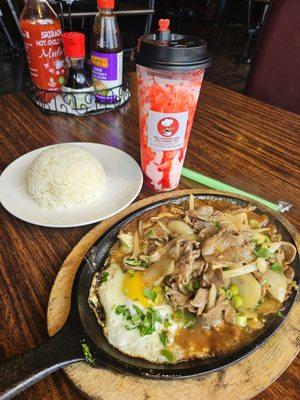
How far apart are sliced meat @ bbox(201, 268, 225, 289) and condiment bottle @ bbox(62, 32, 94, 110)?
1.09 meters

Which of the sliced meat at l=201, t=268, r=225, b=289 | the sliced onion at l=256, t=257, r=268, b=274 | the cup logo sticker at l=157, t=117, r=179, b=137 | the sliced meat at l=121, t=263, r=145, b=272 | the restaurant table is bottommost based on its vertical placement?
the restaurant table

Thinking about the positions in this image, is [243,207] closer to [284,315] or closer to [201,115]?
[284,315]

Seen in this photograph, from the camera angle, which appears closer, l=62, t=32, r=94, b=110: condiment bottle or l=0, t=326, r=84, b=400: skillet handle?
l=0, t=326, r=84, b=400: skillet handle

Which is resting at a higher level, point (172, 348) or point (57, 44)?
point (57, 44)

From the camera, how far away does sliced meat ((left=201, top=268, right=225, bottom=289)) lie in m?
0.72

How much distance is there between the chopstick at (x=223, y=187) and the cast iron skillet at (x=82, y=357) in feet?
1.20

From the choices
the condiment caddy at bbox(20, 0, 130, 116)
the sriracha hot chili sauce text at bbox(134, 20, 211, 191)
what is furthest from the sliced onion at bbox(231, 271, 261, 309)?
the condiment caddy at bbox(20, 0, 130, 116)

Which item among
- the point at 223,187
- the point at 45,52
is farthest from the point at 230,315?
the point at 45,52

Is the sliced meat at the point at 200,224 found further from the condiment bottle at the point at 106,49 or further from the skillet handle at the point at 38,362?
the condiment bottle at the point at 106,49

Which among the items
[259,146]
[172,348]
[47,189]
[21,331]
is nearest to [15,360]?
[21,331]

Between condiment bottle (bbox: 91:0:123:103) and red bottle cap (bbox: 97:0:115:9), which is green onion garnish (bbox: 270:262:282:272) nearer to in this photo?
condiment bottle (bbox: 91:0:123:103)

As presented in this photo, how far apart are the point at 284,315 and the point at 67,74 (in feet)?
4.48

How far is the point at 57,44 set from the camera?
4.64 ft

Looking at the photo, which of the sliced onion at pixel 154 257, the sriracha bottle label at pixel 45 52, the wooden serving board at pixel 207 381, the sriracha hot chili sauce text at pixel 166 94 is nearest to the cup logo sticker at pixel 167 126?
the sriracha hot chili sauce text at pixel 166 94
